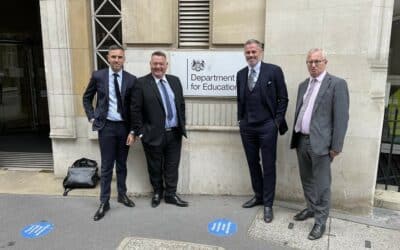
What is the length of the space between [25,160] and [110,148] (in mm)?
2940

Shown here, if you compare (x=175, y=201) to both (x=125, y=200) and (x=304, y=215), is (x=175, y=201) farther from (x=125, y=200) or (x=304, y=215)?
(x=304, y=215)

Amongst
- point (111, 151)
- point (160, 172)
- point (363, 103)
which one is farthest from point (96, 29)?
point (363, 103)

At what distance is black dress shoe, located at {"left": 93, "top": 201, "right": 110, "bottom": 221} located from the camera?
13.0 ft

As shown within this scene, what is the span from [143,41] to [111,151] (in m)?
1.46

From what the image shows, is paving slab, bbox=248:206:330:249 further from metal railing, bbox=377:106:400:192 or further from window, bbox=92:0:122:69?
window, bbox=92:0:122:69

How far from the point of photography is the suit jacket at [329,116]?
320 centimetres

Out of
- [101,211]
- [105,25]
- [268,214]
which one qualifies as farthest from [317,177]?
[105,25]

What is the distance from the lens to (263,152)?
3877 millimetres

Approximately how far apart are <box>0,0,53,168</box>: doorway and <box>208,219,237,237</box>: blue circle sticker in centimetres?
532

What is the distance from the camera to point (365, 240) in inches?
137

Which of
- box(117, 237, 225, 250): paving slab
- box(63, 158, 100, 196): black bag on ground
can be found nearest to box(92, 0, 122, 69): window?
box(63, 158, 100, 196): black bag on ground

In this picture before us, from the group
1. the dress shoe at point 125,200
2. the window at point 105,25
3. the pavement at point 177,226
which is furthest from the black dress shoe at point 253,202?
the window at point 105,25

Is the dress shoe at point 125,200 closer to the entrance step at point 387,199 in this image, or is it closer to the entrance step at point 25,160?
the entrance step at point 25,160

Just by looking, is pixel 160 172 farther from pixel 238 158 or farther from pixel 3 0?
pixel 3 0
